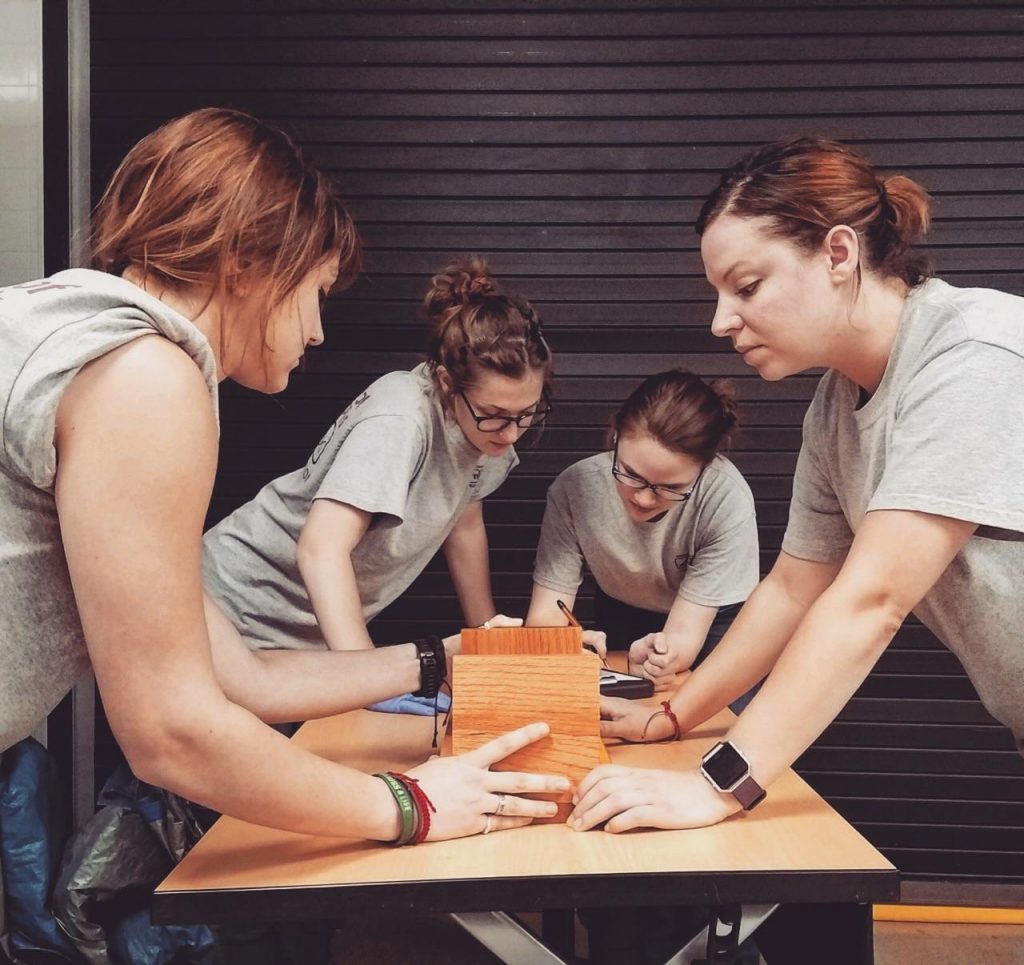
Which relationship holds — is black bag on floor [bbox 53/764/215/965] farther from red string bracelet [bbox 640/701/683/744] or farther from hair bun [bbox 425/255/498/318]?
hair bun [bbox 425/255/498/318]

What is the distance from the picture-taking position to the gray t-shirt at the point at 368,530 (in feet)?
6.74

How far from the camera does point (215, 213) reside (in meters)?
1.05

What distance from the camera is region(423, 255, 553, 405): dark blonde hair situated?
2051mm

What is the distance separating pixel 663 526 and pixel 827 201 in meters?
1.00

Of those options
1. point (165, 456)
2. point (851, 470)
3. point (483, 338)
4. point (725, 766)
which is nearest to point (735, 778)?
point (725, 766)

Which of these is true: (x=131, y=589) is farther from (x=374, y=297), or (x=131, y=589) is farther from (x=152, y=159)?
(x=374, y=297)

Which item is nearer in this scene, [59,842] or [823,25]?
[59,842]

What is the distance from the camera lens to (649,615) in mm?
2512

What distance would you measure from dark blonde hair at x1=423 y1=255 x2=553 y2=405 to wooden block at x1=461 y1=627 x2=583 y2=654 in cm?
74

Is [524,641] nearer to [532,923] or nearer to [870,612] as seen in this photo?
[870,612]

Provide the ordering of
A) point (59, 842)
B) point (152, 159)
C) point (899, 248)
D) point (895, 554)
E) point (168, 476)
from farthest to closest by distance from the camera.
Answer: point (59, 842) → point (899, 248) → point (895, 554) → point (152, 159) → point (168, 476)

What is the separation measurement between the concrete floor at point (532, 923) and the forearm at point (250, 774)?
65.9 inches

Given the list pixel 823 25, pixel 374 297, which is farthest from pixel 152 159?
pixel 823 25

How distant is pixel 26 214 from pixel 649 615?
2.06 metres
